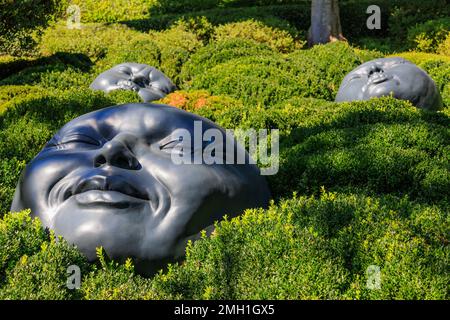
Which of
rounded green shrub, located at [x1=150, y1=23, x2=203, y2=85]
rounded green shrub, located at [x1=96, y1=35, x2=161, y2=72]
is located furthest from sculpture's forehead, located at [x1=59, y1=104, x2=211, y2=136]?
rounded green shrub, located at [x1=96, y1=35, x2=161, y2=72]

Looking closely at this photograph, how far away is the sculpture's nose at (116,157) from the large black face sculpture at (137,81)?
17.4ft

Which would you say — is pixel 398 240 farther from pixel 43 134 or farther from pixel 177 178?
pixel 43 134

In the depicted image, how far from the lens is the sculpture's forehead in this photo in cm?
400

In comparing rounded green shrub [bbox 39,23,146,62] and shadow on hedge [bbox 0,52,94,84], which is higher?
shadow on hedge [bbox 0,52,94,84]

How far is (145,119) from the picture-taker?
4.03 meters

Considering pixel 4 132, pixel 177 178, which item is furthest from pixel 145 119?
pixel 4 132

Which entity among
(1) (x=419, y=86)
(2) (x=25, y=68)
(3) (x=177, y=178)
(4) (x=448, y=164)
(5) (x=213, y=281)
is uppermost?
(3) (x=177, y=178)

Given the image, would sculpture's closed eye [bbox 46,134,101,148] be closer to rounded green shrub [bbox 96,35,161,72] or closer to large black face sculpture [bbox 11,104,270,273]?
large black face sculpture [bbox 11,104,270,273]

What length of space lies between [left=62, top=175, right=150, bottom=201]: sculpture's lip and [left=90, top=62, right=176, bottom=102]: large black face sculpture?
17.9ft

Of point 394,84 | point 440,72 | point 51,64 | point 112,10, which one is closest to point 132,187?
point 394,84

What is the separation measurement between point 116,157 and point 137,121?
339 mm

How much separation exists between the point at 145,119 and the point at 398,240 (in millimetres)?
1814
